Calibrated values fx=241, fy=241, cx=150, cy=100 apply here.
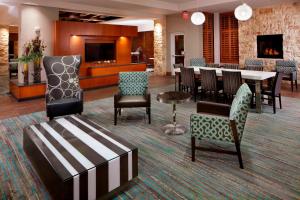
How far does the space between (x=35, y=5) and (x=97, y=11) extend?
7.19 feet

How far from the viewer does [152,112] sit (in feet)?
17.7

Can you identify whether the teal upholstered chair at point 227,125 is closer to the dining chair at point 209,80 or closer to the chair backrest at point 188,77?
the dining chair at point 209,80

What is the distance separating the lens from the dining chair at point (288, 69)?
7371 millimetres

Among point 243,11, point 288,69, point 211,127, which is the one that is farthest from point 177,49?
point 211,127

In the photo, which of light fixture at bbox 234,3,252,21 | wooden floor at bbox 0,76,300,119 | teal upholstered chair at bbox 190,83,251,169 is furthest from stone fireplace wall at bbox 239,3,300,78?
teal upholstered chair at bbox 190,83,251,169

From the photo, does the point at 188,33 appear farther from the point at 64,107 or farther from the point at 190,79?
the point at 64,107

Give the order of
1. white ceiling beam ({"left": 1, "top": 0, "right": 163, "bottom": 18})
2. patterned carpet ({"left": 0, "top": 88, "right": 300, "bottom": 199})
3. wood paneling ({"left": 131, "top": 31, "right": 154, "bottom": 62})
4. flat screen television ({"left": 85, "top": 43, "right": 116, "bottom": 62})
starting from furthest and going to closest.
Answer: wood paneling ({"left": 131, "top": 31, "right": 154, "bottom": 62}) < flat screen television ({"left": 85, "top": 43, "right": 116, "bottom": 62}) < white ceiling beam ({"left": 1, "top": 0, "right": 163, "bottom": 18}) < patterned carpet ({"left": 0, "top": 88, "right": 300, "bottom": 199})

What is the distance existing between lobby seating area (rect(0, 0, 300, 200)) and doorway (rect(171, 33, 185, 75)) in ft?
0.50

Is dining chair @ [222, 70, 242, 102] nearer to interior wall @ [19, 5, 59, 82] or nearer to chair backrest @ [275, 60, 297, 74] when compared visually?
chair backrest @ [275, 60, 297, 74]

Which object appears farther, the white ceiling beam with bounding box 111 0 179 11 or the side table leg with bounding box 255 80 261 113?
the white ceiling beam with bounding box 111 0 179 11

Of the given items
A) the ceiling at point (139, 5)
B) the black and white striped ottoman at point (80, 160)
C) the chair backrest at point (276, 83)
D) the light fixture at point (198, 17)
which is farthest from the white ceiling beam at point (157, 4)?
the black and white striped ottoman at point (80, 160)

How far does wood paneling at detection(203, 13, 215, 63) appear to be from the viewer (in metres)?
10.6

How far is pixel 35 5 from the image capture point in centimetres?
759

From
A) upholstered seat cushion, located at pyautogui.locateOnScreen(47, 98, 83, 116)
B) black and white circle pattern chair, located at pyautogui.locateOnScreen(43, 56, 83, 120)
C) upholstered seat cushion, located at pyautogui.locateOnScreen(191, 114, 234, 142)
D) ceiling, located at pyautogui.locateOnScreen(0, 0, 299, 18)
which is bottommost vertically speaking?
upholstered seat cushion, located at pyautogui.locateOnScreen(191, 114, 234, 142)
